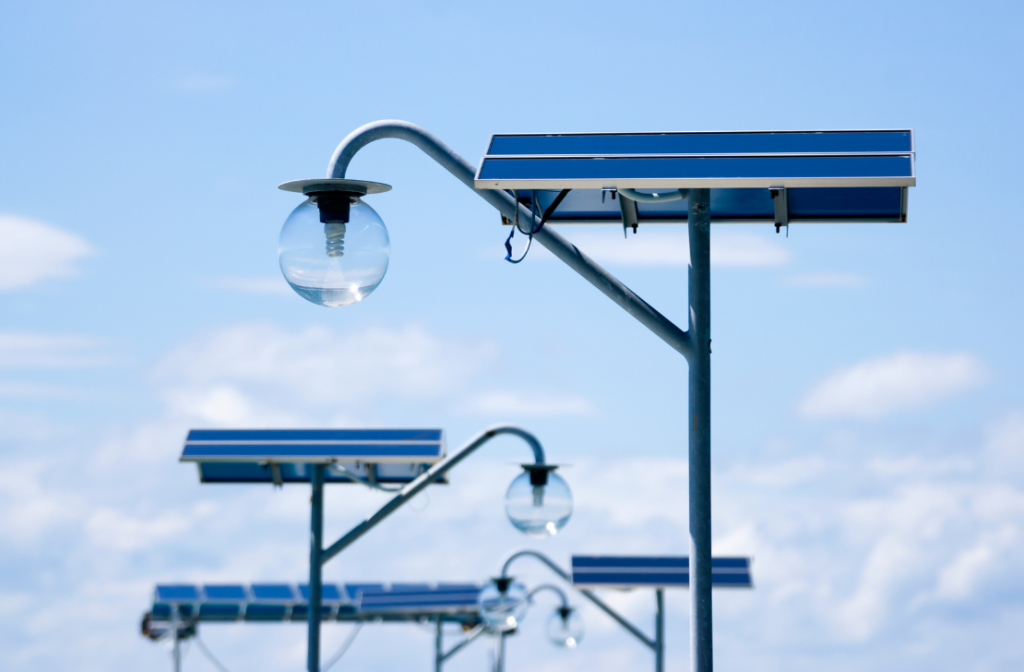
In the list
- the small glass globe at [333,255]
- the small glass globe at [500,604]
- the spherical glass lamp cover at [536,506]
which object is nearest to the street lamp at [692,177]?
the small glass globe at [333,255]

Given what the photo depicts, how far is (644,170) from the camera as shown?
21.9 ft

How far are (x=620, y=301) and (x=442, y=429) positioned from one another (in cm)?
875

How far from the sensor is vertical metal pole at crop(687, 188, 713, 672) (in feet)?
21.7

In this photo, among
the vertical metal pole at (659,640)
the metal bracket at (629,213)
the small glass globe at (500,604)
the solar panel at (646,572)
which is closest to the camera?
the metal bracket at (629,213)

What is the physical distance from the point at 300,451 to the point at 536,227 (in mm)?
7875

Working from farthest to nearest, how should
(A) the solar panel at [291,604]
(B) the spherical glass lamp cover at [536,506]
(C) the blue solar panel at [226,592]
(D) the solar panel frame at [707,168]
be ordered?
(C) the blue solar panel at [226,592] < (A) the solar panel at [291,604] < (B) the spherical glass lamp cover at [536,506] < (D) the solar panel frame at [707,168]

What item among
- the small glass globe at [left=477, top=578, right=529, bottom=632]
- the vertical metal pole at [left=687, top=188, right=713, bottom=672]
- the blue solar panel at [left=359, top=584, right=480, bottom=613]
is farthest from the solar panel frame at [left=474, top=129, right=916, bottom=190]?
the blue solar panel at [left=359, top=584, right=480, bottom=613]

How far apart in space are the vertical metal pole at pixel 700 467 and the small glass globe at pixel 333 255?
1.72m

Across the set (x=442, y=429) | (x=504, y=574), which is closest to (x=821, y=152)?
(x=442, y=429)

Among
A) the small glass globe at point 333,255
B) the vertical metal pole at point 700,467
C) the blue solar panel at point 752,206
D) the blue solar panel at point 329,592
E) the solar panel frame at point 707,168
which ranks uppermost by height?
the blue solar panel at point 329,592

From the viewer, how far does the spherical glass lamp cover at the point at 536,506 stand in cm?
1102

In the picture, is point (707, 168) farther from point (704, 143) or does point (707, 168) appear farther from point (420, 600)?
point (420, 600)

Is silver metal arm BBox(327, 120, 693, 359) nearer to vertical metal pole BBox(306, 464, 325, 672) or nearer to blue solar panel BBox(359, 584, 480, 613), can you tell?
vertical metal pole BBox(306, 464, 325, 672)

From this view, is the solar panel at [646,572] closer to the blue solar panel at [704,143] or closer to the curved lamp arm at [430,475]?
the curved lamp arm at [430,475]
